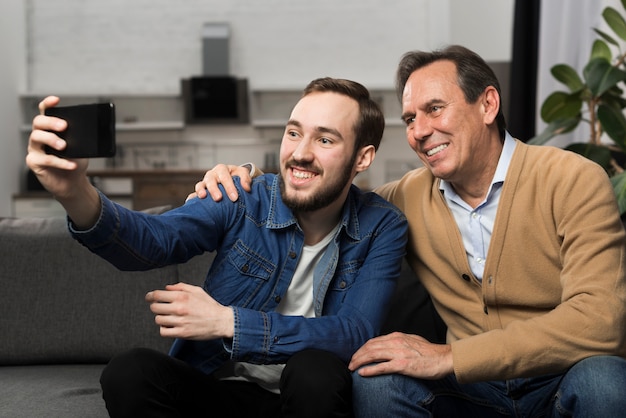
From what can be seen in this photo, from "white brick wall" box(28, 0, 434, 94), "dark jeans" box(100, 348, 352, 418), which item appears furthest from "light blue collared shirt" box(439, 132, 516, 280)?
"white brick wall" box(28, 0, 434, 94)

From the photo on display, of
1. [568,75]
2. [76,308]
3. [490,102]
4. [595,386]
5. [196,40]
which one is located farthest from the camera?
[196,40]

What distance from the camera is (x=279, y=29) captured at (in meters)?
6.89

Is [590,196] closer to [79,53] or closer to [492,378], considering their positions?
[492,378]

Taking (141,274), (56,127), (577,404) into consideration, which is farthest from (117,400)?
(577,404)

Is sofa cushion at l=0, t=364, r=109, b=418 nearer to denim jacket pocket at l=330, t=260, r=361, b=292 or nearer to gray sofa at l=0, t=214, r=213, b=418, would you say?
gray sofa at l=0, t=214, r=213, b=418

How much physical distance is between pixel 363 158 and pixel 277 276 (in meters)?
0.36

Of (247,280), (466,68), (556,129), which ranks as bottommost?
(247,280)

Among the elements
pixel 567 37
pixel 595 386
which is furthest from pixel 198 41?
pixel 595 386

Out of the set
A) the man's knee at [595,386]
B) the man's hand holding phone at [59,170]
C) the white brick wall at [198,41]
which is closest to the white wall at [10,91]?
the white brick wall at [198,41]

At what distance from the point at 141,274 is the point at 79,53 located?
5249 mm

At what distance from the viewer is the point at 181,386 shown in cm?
160

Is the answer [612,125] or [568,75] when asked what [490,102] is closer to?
[612,125]

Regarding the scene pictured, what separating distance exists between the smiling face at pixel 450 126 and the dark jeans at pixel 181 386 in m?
0.57

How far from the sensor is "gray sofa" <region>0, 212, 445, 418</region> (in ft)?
6.96
